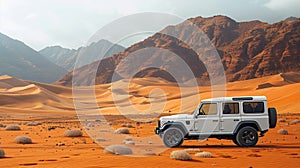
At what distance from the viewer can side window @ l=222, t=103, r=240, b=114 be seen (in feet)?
51.2

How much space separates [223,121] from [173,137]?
239 cm

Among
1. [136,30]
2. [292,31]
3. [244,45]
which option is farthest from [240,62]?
[136,30]

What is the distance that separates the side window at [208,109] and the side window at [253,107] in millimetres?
1407

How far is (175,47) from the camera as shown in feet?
639

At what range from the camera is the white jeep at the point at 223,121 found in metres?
15.4

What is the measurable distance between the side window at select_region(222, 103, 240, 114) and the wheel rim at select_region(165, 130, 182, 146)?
7.94 feet

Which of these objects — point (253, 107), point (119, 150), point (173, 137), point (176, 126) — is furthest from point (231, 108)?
point (119, 150)

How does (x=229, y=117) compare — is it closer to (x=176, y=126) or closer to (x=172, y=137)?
(x=176, y=126)

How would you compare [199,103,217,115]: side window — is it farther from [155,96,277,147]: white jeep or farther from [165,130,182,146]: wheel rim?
[165,130,182,146]: wheel rim

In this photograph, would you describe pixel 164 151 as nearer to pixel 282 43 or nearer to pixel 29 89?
pixel 29 89

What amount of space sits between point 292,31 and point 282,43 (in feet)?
47.1

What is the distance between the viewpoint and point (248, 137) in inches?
626

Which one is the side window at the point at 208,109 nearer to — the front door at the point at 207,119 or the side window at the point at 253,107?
the front door at the point at 207,119

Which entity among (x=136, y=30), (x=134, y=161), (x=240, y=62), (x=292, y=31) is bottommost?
(x=134, y=161)
